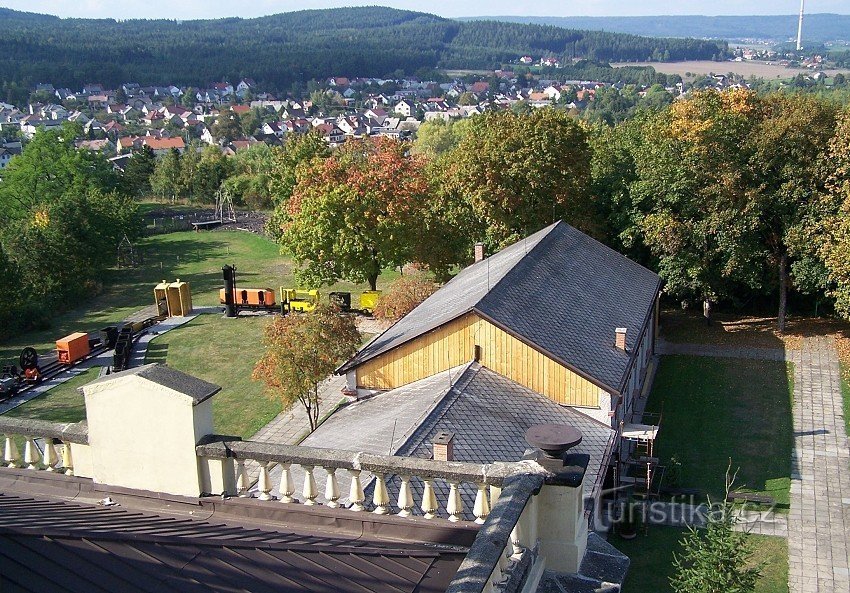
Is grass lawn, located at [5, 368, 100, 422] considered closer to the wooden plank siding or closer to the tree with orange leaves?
the wooden plank siding

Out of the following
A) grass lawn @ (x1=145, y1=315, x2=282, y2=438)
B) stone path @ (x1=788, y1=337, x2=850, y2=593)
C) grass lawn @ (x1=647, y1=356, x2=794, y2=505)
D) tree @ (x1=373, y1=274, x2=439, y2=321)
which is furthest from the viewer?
tree @ (x1=373, y1=274, x2=439, y2=321)

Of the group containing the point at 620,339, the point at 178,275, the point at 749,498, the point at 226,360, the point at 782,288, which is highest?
the point at 620,339

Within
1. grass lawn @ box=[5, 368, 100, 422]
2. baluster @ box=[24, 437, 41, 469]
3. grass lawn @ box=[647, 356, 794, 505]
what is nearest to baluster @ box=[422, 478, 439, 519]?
baluster @ box=[24, 437, 41, 469]

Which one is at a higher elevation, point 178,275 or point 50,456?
point 50,456

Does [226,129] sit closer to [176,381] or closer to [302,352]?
[302,352]

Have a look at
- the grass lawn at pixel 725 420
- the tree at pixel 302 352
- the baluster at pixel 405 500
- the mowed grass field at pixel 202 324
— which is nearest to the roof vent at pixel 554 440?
the baluster at pixel 405 500

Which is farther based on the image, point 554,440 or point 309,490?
point 309,490

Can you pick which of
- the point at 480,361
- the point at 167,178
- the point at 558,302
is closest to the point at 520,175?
the point at 558,302
